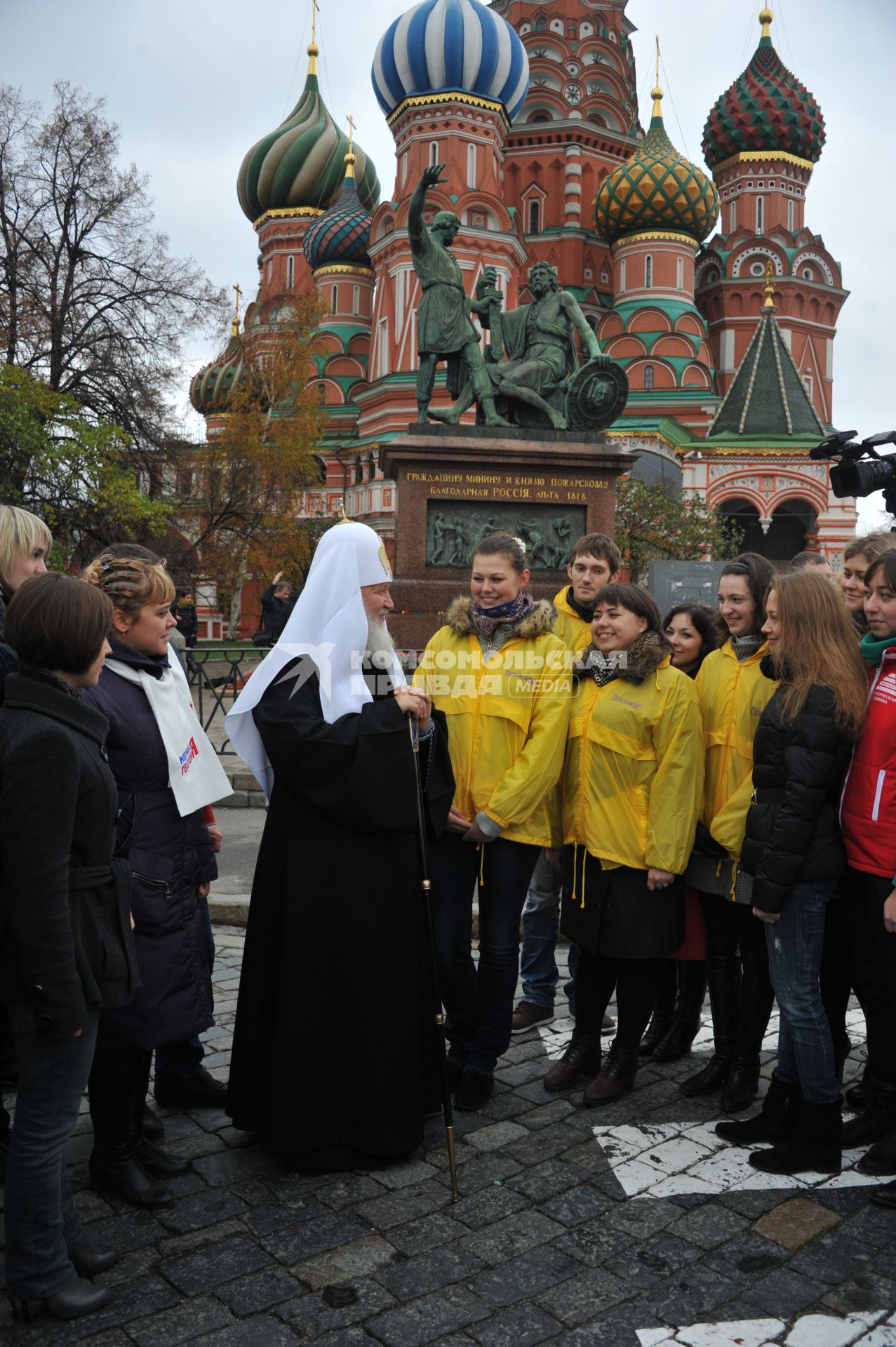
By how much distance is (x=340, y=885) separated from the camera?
3287 mm

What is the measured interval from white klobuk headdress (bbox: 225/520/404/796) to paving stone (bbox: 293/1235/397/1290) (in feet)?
4.62

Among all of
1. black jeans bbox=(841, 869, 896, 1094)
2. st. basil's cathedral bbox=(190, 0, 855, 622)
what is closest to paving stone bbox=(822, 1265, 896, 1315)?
black jeans bbox=(841, 869, 896, 1094)

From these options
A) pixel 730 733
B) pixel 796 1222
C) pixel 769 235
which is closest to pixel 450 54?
pixel 769 235

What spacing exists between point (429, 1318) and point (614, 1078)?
1399 millimetres

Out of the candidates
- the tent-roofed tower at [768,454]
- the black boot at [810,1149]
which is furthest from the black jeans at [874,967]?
the tent-roofed tower at [768,454]

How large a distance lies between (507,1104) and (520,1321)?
1.25 meters

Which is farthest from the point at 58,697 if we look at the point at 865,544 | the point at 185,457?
the point at 185,457

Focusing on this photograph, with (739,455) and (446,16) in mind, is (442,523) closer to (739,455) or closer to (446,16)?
(739,455)

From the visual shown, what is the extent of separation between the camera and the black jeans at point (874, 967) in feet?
11.0

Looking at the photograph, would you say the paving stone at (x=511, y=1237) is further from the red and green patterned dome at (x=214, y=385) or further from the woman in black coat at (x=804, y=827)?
the red and green patterned dome at (x=214, y=385)

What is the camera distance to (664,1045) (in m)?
4.24

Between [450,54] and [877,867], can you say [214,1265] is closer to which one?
[877,867]

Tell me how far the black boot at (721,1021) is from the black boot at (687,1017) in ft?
0.61

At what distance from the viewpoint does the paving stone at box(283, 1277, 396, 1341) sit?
2568mm
